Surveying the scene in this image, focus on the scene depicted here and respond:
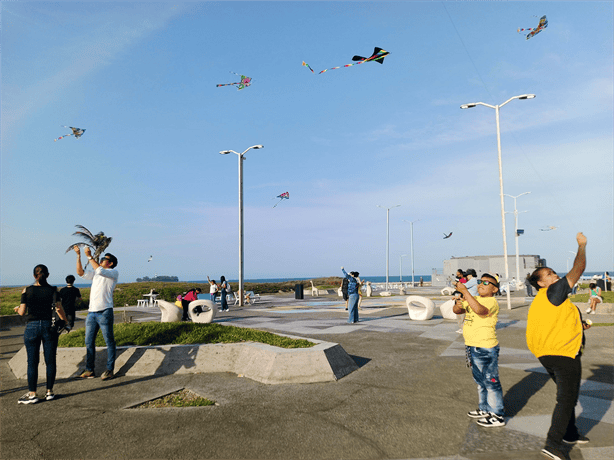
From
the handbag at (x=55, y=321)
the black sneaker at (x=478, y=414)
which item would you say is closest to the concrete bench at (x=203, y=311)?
the handbag at (x=55, y=321)

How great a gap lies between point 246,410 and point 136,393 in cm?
202

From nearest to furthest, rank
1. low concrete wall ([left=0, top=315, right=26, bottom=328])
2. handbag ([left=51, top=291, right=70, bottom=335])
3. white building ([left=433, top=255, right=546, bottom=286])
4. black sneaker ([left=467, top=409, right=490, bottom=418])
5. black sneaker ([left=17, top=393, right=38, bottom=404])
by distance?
black sneaker ([left=467, top=409, right=490, bottom=418])
black sneaker ([left=17, top=393, right=38, bottom=404])
handbag ([left=51, top=291, right=70, bottom=335])
low concrete wall ([left=0, top=315, right=26, bottom=328])
white building ([left=433, top=255, right=546, bottom=286])

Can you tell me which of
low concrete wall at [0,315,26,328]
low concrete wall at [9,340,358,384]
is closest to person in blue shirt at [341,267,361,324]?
low concrete wall at [9,340,358,384]

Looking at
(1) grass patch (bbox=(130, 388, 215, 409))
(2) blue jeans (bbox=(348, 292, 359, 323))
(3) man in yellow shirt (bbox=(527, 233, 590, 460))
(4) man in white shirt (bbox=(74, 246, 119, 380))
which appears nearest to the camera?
(3) man in yellow shirt (bbox=(527, 233, 590, 460))

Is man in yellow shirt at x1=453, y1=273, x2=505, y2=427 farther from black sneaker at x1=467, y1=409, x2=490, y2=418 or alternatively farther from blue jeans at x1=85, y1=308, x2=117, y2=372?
blue jeans at x1=85, y1=308, x2=117, y2=372

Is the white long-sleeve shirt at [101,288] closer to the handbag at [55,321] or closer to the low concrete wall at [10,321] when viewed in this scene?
the handbag at [55,321]

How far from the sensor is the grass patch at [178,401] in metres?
5.75

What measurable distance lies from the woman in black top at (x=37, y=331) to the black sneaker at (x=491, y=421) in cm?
587

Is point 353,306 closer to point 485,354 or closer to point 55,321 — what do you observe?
point 485,354

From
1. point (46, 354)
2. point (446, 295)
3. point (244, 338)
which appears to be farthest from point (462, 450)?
point (446, 295)

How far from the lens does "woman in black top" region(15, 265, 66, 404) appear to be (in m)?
6.07

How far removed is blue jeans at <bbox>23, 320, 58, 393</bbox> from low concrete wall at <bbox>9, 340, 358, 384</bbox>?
1.45 meters

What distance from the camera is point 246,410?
5457 mm

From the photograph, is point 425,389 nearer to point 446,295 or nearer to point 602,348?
point 602,348
